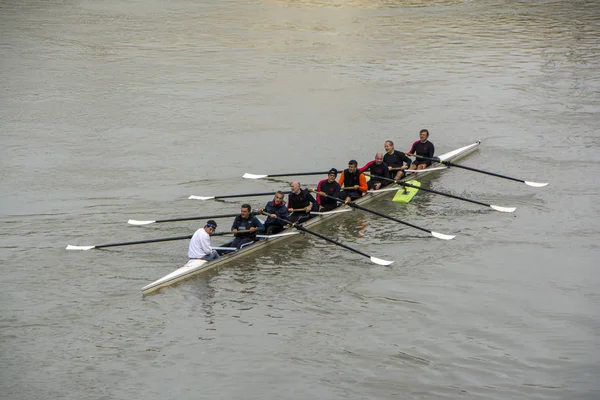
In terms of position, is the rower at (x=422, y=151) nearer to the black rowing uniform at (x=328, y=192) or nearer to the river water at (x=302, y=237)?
the river water at (x=302, y=237)

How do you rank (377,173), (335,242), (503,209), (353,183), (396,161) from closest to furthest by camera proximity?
1. (335,242)
2. (503,209)
3. (353,183)
4. (377,173)
5. (396,161)

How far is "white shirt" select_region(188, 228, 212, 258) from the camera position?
1253 cm

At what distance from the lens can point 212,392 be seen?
31.9 feet

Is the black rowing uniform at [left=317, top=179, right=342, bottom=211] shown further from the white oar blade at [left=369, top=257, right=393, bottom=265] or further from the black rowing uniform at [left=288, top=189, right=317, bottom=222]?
the white oar blade at [left=369, top=257, right=393, bottom=265]

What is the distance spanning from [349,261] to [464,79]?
1460 centimetres

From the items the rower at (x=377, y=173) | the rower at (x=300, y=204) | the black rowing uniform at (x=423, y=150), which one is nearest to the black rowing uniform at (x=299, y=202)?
the rower at (x=300, y=204)

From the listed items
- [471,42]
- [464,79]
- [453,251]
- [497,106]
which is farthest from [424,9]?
[453,251]

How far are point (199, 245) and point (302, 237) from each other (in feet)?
7.74

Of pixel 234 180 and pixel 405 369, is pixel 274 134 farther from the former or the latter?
pixel 405 369

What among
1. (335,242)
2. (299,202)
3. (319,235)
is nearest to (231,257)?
(319,235)

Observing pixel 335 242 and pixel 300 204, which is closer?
pixel 335 242

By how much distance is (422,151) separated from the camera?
17.9 metres

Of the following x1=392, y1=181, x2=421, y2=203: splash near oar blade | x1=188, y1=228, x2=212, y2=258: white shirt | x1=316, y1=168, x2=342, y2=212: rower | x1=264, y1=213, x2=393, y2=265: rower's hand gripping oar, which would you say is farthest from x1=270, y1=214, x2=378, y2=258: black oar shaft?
x1=392, y1=181, x2=421, y2=203: splash near oar blade

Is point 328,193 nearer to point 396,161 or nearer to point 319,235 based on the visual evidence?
point 319,235
